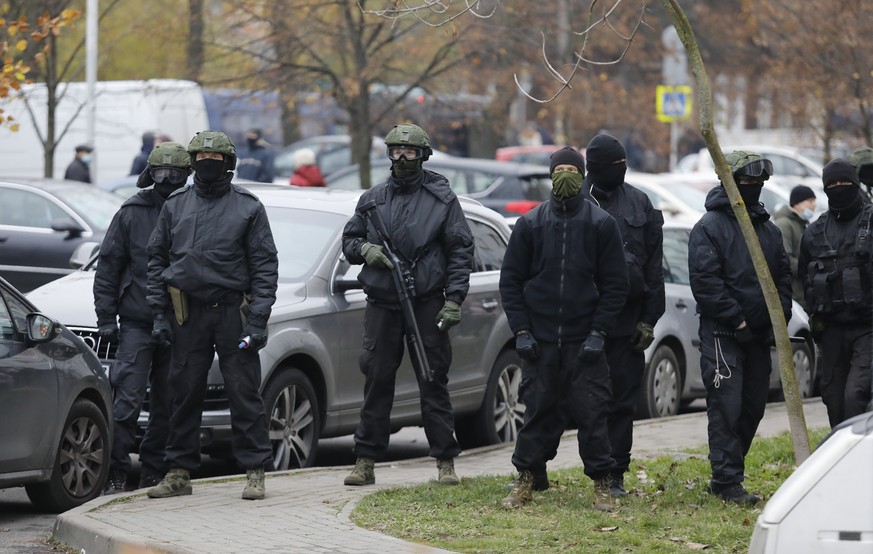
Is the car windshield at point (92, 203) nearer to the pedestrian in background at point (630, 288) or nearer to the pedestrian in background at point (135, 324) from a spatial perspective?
the pedestrian in background at point (135, 324)

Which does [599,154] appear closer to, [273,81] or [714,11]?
[273,81]

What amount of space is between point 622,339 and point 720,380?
1.89 feet

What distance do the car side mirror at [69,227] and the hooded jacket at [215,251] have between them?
25.7ft

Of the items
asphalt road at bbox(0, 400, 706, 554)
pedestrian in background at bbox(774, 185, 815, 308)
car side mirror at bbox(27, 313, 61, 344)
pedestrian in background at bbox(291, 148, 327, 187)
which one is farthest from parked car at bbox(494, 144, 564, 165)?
car side mirror at bbox(27, 313, 61, 344)

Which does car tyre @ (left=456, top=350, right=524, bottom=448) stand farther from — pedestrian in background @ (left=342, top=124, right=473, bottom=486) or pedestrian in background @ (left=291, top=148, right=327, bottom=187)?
pedestrian in background @ (left=291, top=148, right=327, bottom=187)

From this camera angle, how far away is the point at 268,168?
Answer: 81.1 ft

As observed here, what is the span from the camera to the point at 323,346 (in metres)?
10.1

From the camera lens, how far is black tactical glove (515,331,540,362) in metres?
8.20

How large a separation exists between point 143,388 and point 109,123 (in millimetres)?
18889

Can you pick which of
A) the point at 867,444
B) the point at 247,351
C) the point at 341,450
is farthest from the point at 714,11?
the point at 867,444

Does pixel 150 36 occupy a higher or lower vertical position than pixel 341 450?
higher

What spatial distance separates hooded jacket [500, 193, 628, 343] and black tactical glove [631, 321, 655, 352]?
1.48ft

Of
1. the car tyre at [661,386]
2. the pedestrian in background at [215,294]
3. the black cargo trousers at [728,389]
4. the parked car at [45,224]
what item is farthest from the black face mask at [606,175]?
the parked car at [45,224]

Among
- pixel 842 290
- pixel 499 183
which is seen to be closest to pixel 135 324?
pixel 842 290
